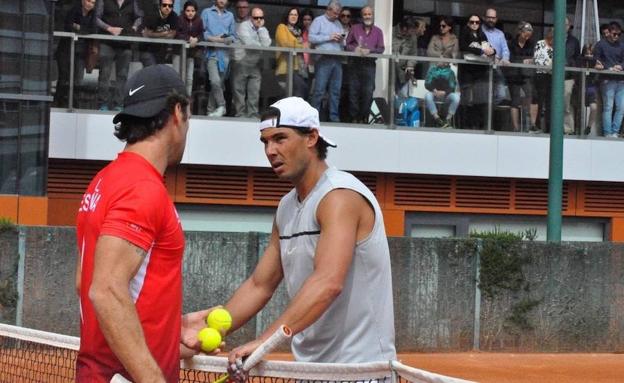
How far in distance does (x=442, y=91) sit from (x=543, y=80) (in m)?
1.67

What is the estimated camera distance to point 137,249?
393cm

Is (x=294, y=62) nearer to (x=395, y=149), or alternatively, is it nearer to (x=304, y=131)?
(x=395, y=149)

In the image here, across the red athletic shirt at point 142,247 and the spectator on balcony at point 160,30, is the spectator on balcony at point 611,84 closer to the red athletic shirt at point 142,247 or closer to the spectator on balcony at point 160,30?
the spectator on balcony at point 160,30

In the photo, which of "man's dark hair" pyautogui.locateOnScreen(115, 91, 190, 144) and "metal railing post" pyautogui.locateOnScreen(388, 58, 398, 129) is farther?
"metal railing post" pyautogui.locateOnScreen(388, 58, 398, 129)

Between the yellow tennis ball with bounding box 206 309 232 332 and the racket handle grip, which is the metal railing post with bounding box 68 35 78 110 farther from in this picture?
the racket handle grip

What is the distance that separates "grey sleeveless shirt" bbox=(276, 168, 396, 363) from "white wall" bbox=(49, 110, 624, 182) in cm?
1489

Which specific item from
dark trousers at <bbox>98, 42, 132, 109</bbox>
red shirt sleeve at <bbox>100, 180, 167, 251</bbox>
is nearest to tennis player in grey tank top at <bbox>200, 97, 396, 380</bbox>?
red shirt sleeve at <bbox>100, 180, 167, 251</bbox>

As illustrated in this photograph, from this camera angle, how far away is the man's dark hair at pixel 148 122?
13.6 feet

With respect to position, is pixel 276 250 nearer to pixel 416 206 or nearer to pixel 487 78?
pixel 487 78

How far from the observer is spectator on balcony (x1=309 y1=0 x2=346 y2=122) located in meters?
20.1

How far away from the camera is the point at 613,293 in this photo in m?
17.1

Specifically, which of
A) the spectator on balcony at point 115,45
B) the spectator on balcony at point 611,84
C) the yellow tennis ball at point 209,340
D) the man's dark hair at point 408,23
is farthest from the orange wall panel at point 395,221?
the yellow tennis ball at point 209,340

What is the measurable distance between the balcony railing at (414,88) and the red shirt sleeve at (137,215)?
50.4 feet

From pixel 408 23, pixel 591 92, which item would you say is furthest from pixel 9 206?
pixel 591 92
